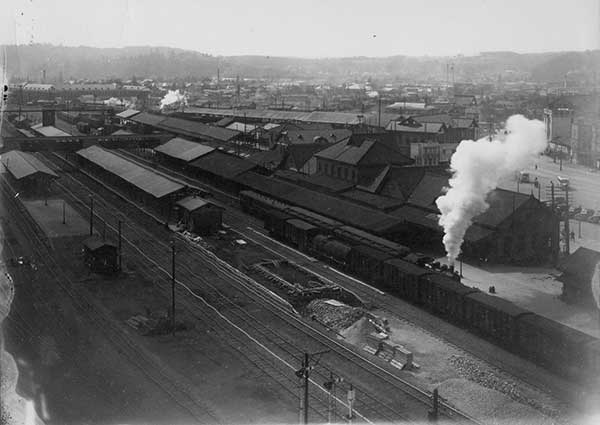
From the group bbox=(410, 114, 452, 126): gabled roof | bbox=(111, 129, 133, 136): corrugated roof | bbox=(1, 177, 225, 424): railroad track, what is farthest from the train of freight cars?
bbox=(410, 114, 452, 126): gabled roof

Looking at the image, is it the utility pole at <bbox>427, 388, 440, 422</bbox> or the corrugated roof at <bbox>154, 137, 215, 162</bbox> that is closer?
the utility pole at <bbox>427, 388, 440, 422</bbox>

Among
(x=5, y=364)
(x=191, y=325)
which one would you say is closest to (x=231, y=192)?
(x=191, y=325)

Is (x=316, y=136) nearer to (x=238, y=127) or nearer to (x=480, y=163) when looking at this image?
(x=238, y=127)

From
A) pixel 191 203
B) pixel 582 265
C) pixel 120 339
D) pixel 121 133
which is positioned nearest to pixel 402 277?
pixel 582 265

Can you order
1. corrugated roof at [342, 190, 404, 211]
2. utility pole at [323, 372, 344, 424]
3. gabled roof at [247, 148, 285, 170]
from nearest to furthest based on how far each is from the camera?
utility pole at [323, 372, 344, 424] → corrugated roof at [342, 190, 404, 211] → gabled roof at [247, 148, 285, 170]

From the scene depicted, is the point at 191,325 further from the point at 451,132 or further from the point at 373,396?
the point at 451,132

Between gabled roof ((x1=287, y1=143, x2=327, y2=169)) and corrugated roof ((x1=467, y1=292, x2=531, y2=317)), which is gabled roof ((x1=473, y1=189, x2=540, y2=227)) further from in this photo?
gabled roof ((x1=287, y1=143, x2=327, y2=169))
